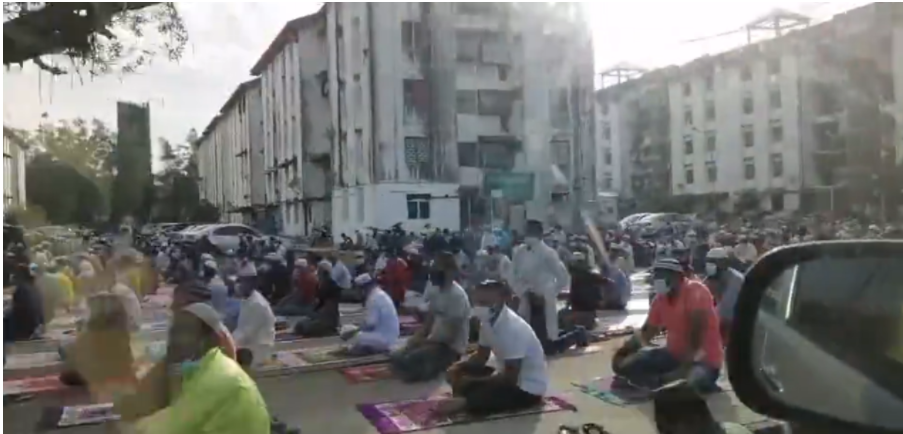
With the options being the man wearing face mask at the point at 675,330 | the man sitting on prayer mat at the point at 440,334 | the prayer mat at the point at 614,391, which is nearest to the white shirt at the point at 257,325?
the man sitting on prayer mat at the point at 440,334

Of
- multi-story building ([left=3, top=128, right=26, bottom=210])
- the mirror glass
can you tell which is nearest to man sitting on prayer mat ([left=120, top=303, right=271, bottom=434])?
the mirror glass

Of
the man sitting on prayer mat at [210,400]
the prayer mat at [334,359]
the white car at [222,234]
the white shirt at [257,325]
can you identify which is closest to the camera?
the man sitting on prayer mat at [210,400]

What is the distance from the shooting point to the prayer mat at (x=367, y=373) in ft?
11.5

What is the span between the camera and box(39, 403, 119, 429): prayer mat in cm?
282

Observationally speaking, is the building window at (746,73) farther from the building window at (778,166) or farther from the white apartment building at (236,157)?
the white apartment building at (236,157)

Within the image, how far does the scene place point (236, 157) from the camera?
3244mm

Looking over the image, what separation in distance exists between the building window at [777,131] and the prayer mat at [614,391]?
0.98 m

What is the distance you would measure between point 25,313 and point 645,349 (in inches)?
104

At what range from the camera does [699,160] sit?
269cm

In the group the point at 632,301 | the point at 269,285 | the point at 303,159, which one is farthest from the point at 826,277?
the point at 632,301

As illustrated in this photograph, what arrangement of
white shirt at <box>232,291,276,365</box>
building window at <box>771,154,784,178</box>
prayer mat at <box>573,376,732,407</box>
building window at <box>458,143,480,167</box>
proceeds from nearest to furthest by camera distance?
building window at <box>771,154,784,178</box>, prayer mat at <box>573,376,732,407</box>, building window at <box>458,143,480,167</box>, white shirt at <box>232,291,276,365</box>

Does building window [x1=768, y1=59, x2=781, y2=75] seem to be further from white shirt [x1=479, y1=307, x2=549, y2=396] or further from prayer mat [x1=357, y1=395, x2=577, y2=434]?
prayer mat [x1=357, y1=395, x2=577, y2=434]

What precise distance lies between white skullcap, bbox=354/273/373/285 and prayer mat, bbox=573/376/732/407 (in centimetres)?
130

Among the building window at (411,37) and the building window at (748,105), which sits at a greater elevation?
the building window at (411,37)
